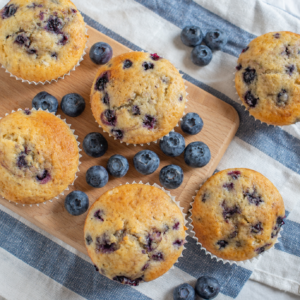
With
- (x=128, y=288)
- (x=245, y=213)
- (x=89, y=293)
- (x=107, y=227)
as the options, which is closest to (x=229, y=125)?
(x=245, y=213)

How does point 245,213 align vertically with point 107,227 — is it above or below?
above

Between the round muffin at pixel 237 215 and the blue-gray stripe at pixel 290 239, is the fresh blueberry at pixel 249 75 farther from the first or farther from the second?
the blue-gray stripe at pixel 290 239

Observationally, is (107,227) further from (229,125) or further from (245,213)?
(229,125)

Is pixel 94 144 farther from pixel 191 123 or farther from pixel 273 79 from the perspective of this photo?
pixel 273 79

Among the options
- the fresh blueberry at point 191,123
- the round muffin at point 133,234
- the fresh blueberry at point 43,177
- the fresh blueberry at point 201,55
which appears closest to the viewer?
the round muffin at point 133,234

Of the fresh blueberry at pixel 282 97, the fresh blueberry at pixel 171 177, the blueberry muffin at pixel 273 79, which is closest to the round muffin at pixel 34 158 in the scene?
the fresh blueberry at pixel 171 177

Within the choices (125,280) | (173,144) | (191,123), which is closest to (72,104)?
(173,144)
